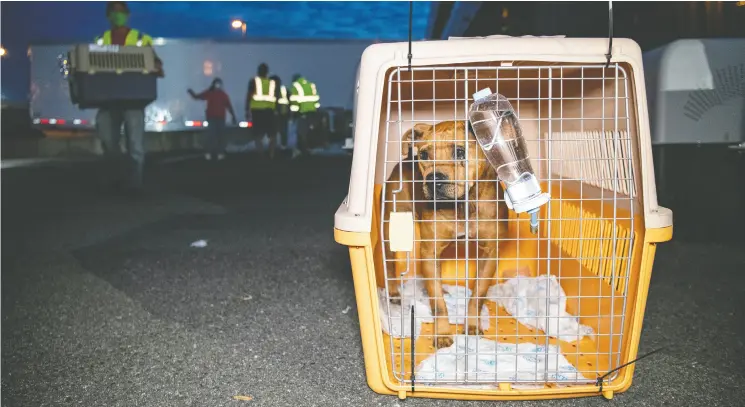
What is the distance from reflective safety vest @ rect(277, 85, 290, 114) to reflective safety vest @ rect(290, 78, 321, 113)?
40cm

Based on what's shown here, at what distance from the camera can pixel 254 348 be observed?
2891 mm

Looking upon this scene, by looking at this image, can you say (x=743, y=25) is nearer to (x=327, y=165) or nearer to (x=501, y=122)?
(x=501, y=122)

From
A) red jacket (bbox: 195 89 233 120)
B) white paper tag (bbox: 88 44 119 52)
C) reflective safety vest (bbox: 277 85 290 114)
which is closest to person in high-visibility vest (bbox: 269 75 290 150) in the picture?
reflective safety vest (bbox: 277 85 290 114)

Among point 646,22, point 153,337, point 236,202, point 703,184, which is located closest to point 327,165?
point 236,202

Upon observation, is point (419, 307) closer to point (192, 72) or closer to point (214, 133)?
point (214, 133)

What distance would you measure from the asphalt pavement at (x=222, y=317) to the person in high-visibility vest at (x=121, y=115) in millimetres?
1508

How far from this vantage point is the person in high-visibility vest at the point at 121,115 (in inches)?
287

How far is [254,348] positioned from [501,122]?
54.3 inches

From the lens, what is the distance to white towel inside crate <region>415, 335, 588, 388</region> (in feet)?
7.66

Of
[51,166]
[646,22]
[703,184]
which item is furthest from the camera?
[51,166]

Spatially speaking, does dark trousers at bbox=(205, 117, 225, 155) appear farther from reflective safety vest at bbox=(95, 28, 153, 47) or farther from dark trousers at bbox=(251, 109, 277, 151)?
reflective safety vest at bbox=(95, 28, 153, 47)

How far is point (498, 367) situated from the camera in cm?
254

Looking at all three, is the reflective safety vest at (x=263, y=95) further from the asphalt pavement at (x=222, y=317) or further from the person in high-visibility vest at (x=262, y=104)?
the asphalt pavement at (x=222, y=317)

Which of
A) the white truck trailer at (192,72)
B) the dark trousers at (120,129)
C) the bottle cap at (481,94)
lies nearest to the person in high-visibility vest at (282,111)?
the white truck trailer at (192,72)
